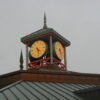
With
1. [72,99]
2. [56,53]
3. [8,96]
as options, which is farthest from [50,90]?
[56,53]

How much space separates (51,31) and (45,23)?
325 cm

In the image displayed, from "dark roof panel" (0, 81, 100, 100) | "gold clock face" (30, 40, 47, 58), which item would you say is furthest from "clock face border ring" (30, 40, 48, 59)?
"dark roof panel" (0, 81, 100, 100)

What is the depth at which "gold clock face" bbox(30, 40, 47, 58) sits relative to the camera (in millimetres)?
22641

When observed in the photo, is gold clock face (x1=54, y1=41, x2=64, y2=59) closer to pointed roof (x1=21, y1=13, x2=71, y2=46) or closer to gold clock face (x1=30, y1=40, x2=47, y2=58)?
pointed roof (x1=21, y1=13, x2=71, y2=46)

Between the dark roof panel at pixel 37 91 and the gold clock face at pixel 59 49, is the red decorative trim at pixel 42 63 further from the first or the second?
the dark roof panel at pixel 37 91

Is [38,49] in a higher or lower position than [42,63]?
higher

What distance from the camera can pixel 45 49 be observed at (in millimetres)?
22578

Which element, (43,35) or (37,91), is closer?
(37,91)

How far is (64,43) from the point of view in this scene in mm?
24750

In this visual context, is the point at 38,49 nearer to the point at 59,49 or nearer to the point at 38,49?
the point at 38,49

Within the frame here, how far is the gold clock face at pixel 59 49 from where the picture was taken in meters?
23.0

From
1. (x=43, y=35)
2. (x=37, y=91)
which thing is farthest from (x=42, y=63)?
(x=37, y=91)

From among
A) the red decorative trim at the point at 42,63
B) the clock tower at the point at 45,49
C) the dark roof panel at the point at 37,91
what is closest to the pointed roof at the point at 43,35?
the clock tower at the point at 45,49

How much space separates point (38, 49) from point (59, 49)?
6.19 feet
